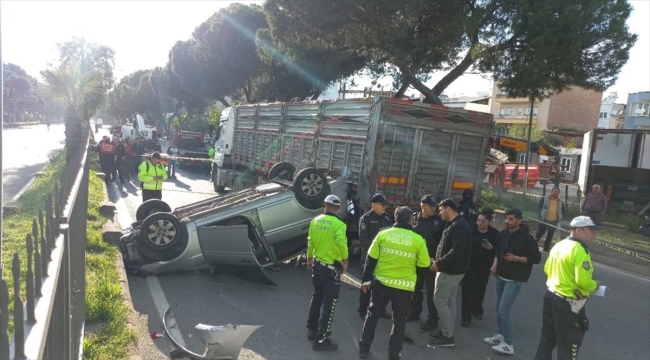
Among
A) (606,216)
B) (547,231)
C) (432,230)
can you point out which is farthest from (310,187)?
(606,216)

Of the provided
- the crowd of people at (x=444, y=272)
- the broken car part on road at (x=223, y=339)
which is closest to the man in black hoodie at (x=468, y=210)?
the crowd of people at (x=444, y=272)

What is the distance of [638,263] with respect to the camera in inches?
404

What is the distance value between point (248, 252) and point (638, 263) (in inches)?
320

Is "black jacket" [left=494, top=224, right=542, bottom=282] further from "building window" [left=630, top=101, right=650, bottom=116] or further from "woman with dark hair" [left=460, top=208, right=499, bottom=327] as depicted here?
"building window" [left=630, top=101, right=650, bottom=116]

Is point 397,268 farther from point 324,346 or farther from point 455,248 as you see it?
point 324,346

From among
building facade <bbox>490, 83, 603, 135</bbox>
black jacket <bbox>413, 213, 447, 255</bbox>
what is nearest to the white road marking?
black jacket <bbox>413, 213, 447, 255</bbox>

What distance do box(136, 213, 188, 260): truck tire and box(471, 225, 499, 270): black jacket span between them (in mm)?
3948

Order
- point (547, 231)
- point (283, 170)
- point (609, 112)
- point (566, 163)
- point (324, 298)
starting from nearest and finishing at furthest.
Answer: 1. point (324, 298)
2. point (283, 170)
3. point (547, 231)
4. point (566, 163)
5. point (609, 112)

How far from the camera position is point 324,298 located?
5.44 meters

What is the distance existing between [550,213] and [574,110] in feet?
157

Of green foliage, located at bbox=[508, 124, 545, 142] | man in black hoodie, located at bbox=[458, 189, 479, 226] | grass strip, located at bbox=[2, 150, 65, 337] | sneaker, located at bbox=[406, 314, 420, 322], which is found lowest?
sneaker, located at bbox=[406, 314, 420, 322]

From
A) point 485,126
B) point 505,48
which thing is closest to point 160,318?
point 485,126

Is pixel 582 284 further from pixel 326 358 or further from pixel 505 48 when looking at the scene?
pixel 505 48

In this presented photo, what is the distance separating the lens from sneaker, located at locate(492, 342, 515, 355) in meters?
5.45
